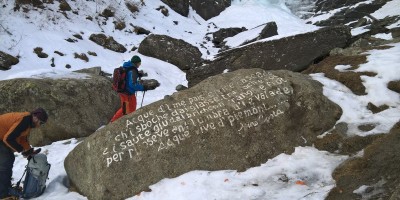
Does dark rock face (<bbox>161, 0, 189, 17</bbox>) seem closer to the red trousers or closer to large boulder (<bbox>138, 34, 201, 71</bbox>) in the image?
large boulder (<bbox>138, 34, 201, 71</bbox>)

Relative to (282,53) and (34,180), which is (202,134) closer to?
(34,180)

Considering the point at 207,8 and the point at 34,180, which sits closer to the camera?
the point at 34,180

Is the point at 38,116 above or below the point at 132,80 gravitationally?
above

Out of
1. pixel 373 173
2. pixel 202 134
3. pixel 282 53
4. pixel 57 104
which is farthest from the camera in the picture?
pixel 282 53

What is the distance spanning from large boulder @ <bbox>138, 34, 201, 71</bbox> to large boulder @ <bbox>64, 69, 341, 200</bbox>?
10060 mm

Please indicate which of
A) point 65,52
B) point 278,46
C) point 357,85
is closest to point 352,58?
point 357,85

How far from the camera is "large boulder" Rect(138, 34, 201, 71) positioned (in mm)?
17000

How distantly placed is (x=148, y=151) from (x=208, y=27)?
67.9 feet

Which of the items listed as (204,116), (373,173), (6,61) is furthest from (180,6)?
(373,173)

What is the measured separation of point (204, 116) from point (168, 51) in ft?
36.5

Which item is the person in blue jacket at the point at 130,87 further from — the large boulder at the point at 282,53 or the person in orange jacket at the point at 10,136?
the large boulder at the point at 282,53

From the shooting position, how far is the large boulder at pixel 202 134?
573 centimetres

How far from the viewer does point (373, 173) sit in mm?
4777

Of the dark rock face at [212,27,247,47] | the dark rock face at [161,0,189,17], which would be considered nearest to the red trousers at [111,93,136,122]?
the dark rock face at [212,27,247,47]
